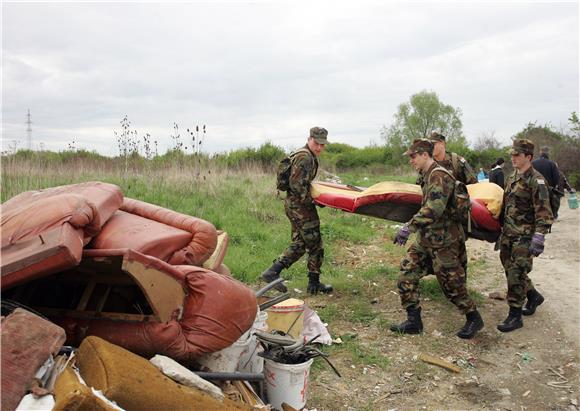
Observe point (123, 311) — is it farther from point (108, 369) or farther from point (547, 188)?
point (547, 188)

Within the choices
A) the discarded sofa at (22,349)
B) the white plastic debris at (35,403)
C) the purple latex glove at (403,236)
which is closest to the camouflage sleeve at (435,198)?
the purple latex glove at (403,236)

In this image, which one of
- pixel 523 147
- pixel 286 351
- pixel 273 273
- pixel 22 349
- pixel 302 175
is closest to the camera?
pixel 22 349

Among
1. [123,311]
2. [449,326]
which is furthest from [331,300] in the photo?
[123,311]

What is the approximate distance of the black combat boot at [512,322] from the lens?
5.19 meters

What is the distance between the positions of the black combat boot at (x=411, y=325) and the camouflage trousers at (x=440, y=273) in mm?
67

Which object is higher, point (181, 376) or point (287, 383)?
point (181, 376)

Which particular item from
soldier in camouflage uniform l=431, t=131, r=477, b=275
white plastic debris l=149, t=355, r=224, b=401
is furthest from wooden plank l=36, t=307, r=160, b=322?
soldier in camouflage uniform l=431, t=131, r=477, b=275

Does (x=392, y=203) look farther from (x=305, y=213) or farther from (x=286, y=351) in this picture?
(x=286, y=351)

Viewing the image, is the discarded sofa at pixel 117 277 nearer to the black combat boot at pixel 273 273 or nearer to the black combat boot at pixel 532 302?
the black combat boot at pixel 273 273

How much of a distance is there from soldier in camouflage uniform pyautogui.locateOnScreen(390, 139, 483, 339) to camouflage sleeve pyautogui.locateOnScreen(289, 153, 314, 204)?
1.36m

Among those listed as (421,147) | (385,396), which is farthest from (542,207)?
(385,396)

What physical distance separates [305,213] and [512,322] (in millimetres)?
2570

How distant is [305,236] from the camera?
6.05m

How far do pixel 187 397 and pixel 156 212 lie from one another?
5.66 ft
